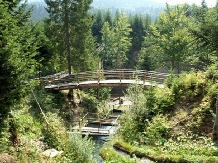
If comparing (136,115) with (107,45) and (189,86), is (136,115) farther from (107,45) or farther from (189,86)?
(107,45)

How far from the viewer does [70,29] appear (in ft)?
88.9

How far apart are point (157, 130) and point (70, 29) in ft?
58.2

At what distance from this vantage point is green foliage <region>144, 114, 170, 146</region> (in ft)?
38.1

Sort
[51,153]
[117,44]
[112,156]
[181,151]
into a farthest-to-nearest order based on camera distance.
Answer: [117,44]
[51,153]
[112,156]
[181,151]

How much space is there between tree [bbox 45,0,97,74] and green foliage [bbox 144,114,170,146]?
46.0 ft

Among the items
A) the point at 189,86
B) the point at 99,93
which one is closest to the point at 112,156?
the point at 189,86

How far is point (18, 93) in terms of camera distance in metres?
9.77

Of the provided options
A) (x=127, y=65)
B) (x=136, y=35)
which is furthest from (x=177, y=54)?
(x=136, y=35)

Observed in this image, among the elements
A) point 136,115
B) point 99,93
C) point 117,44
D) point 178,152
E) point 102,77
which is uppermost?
point 117,44

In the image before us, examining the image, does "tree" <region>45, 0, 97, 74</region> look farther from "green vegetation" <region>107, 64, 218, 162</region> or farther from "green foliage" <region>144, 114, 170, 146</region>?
"green foliage" <region>144, 114, 170, 146</region>

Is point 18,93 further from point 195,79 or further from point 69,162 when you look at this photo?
point 195,79

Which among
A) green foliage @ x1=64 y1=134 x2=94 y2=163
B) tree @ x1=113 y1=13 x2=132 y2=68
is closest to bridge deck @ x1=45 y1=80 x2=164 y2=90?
green foliage @ x1=64 y1=134 x2=94 y2=163

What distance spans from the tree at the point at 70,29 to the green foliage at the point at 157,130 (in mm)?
14009

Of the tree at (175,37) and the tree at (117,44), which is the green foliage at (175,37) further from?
the tree at (117,44)
